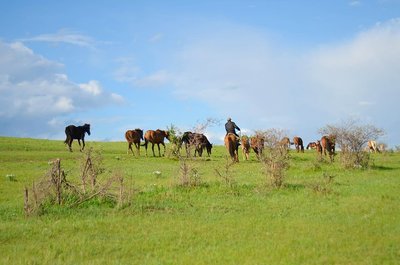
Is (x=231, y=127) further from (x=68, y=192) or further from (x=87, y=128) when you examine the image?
(x=68, y=192)

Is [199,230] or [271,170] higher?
[271,170]

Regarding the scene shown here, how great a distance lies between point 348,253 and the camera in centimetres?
834

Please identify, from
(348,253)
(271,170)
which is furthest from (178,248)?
(271,170)

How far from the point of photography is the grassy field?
8359 mm

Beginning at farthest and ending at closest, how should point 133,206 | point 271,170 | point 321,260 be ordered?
point 271,170 → point 133,206 → point 321,260

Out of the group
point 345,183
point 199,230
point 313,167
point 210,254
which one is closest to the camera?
point 210,254

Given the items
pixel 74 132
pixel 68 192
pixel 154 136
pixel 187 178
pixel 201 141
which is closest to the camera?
pixel 68 192

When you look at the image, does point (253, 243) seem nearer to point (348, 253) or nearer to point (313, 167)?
point (348, 253)

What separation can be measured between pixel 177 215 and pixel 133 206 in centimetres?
150

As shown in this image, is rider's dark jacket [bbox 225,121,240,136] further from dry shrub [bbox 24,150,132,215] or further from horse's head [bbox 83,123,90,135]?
dry shrub [bbox 24,150,132,215]

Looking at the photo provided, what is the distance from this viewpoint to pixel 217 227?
1062 cm

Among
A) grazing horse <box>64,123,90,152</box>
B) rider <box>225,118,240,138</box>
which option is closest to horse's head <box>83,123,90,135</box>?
grazing horse <box>64,123,90,152</box>

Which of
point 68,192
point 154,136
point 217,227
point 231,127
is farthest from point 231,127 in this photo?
point 217,227

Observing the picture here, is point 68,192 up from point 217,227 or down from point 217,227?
up
